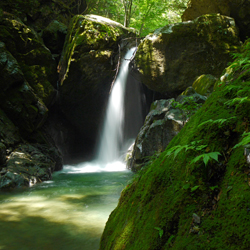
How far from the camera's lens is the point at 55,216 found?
4.50 m

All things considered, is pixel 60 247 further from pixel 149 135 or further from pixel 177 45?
pixel 177 45

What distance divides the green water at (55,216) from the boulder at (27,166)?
1.78 feet

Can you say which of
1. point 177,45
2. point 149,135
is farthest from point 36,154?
point 177,45

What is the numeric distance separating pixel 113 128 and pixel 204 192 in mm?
13574

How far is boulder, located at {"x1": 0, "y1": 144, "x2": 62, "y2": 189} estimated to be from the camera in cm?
728

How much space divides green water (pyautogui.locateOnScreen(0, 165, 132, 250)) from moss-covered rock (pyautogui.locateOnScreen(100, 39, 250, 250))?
64.2 inches

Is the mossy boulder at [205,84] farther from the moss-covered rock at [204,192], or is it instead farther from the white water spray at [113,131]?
the moss-covered rock at [204,192]

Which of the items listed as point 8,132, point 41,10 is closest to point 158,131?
→ point 8,132

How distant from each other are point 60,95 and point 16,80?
3735mm

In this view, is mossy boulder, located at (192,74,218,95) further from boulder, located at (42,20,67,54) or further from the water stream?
boulder, located at (42,20,67,54)

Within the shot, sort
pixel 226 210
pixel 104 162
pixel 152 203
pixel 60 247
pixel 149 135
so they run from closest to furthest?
1. pixel 226 210
2. pixel 152 203
3. pixel 60 247
4. pixel 149 135
5. pixel 104 162

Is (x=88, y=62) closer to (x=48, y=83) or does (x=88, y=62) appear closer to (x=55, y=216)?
(x=48, y=83)

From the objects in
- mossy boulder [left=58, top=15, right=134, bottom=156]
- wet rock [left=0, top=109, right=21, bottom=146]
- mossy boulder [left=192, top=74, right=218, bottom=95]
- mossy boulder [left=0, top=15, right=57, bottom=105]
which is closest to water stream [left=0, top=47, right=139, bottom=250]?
wet rock [left=0, top=109, right=21, bottom=146]

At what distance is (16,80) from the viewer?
980cm
